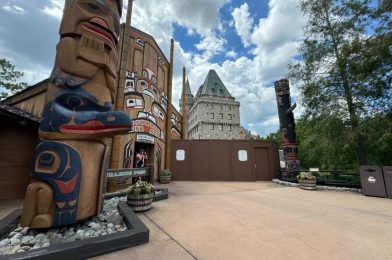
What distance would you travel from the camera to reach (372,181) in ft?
23.4

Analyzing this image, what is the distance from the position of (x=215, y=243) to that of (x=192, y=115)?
165 ft

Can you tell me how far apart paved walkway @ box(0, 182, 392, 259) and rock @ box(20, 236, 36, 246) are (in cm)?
119

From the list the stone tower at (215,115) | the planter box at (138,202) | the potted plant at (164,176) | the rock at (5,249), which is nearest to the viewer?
the rock at (5,249)

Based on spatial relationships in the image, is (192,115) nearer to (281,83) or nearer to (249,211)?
(281,83)

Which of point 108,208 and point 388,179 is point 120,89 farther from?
point 388,179

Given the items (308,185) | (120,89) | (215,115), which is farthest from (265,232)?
(215,115)

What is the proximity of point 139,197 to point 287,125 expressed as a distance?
1078 cm

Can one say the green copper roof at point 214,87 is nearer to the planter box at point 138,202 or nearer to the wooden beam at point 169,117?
the wooden beam at point 169,117

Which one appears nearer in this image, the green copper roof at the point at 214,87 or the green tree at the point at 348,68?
the green tree at the point at 348,68

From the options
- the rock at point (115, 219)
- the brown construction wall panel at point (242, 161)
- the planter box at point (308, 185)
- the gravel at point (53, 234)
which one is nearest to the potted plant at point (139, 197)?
the rock at point (115, 219)

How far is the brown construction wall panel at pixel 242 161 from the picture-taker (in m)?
12.6

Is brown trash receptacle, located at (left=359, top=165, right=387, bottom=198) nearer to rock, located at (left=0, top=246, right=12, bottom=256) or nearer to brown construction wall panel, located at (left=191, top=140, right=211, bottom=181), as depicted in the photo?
brown construction wall panel, located at (left=191, top=140, right=211, bottom=181)

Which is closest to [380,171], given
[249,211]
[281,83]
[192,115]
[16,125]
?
[249,211]

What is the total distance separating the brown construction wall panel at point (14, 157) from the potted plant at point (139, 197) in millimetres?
4863
